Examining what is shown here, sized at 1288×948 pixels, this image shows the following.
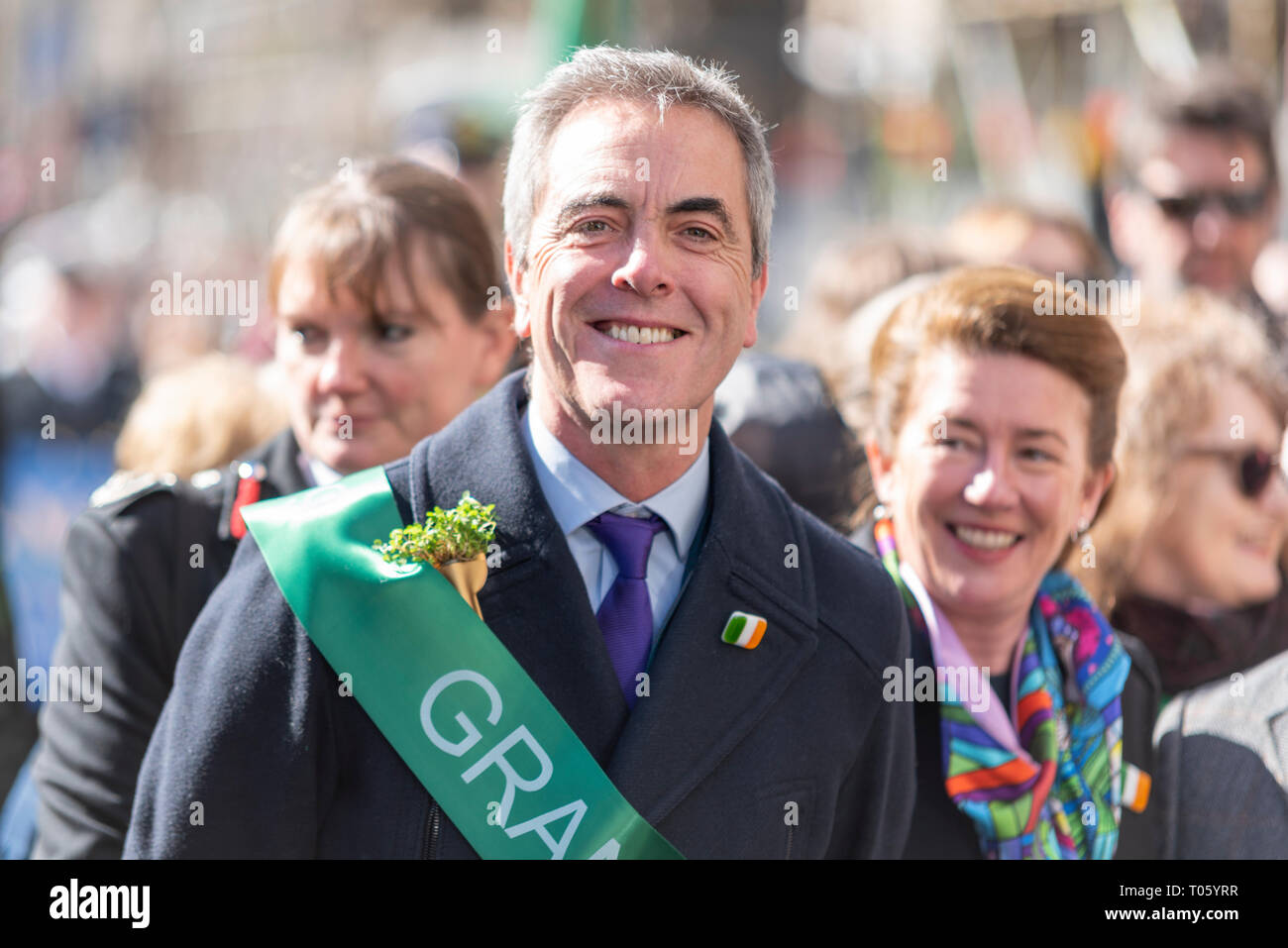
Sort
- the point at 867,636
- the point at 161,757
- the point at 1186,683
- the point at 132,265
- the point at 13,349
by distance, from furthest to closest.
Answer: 1. the point at 132,265
2. the point at 13,349
3. the point at 1186,683
4. the point at 867,636
5. the point at 161,757

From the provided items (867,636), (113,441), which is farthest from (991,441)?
(113,441)

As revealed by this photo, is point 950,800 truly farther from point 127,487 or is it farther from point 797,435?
point 127,487

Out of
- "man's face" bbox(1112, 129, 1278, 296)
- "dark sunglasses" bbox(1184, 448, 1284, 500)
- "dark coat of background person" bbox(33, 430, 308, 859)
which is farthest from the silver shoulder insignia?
"man's face" bbox(1112, 129, 1278, 296)

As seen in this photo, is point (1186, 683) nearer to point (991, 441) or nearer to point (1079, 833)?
point (1079, 833)

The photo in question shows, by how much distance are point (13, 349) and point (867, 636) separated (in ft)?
19.9

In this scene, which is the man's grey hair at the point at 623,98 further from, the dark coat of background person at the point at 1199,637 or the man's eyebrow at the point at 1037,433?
the dark coat of background person at the point at 1199,637

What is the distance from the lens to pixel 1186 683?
12.1ft

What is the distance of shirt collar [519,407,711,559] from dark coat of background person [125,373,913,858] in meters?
0.05

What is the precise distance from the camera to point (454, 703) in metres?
2.49

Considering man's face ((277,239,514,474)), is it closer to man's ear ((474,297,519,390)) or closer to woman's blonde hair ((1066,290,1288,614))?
man's ear ((474,297,519,390))

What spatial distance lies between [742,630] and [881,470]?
945 mm

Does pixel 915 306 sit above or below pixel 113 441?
above

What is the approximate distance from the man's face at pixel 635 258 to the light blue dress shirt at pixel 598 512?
0.09 metres

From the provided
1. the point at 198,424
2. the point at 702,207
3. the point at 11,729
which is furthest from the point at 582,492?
the point at 11,729
